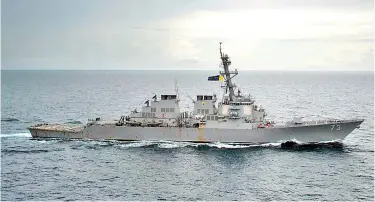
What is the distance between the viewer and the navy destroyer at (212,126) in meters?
44.2

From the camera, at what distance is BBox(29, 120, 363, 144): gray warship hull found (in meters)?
44.0

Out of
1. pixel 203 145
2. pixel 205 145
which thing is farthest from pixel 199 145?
pixel 205 145

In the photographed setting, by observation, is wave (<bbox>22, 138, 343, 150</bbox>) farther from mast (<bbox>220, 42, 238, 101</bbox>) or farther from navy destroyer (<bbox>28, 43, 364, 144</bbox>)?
mast (<bbox>220, 42, 238, 101</bbox>)

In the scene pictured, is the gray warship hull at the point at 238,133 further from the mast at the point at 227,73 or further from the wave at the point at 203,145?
the mast at the point at 227,73

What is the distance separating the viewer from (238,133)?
4425 cm

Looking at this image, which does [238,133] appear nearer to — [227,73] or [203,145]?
[203,145]

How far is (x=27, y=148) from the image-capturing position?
4322cm

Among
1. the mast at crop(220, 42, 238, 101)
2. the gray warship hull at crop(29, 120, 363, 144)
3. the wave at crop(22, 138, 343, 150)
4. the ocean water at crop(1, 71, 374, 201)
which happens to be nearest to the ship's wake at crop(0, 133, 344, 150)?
the wave at crop(22, 138, 343, 150)

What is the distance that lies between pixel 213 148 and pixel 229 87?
712 centimetres

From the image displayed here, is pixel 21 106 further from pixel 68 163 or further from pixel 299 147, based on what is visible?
pixel 299 147

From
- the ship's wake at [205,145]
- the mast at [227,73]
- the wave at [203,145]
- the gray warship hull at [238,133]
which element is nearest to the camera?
the ship's wake at [205,145]

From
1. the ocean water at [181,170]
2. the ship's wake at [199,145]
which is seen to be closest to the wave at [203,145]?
the ship's wake at [199,145]

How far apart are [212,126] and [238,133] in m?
2.75

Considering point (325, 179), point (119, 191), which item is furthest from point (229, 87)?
point (119, 191)
